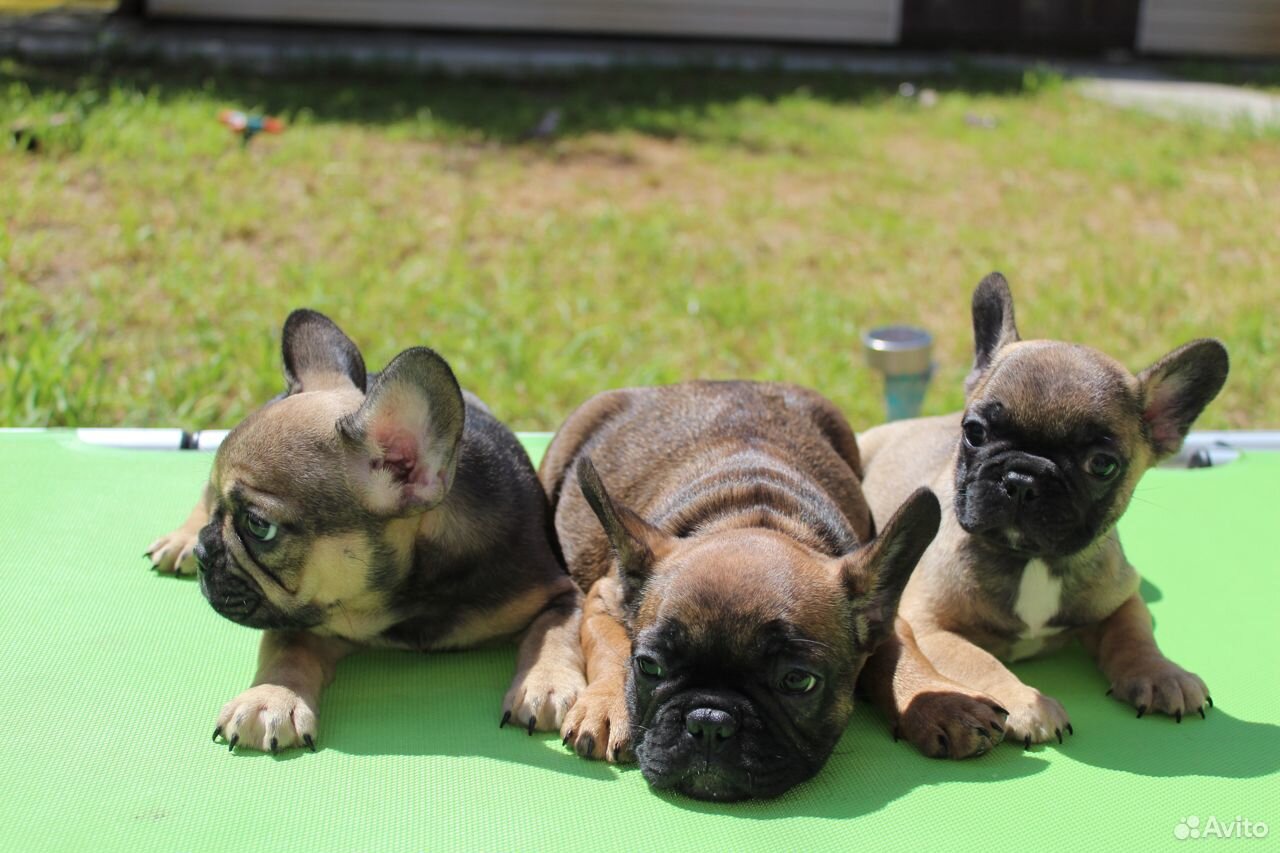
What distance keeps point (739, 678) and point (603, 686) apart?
1.86 feet

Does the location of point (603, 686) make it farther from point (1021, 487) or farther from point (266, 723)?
point (1021, 487)

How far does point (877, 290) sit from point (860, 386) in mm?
1574

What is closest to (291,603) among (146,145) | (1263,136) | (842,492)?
(842,492)

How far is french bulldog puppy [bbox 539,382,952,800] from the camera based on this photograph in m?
3.23

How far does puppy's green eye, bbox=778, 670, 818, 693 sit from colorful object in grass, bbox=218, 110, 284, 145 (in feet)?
27.0

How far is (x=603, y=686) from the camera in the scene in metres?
3.69

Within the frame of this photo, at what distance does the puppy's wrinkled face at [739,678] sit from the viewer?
3.22m

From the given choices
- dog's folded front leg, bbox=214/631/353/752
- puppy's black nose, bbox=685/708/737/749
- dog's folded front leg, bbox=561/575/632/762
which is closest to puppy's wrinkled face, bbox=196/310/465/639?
dog's folded front leg, bbox=214/631/353/752

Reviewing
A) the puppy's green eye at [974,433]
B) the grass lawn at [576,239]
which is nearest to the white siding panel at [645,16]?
the grass lawn at [576,239]

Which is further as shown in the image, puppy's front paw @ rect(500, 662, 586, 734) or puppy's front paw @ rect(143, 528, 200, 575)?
puppy's front paw @ rect(143, 528, 200, 575)

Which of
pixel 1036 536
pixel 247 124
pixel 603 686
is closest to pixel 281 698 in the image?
pixel 603 686

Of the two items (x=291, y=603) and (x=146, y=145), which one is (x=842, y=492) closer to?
(x=291, y=603)

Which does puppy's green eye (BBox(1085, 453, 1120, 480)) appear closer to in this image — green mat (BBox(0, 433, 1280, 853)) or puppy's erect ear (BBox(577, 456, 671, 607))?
green mat (BBox(0, 433, 1280, 853))

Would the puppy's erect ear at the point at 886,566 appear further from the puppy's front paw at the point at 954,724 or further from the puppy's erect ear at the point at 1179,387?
the puppy's erect ear at the point at 1179,387
